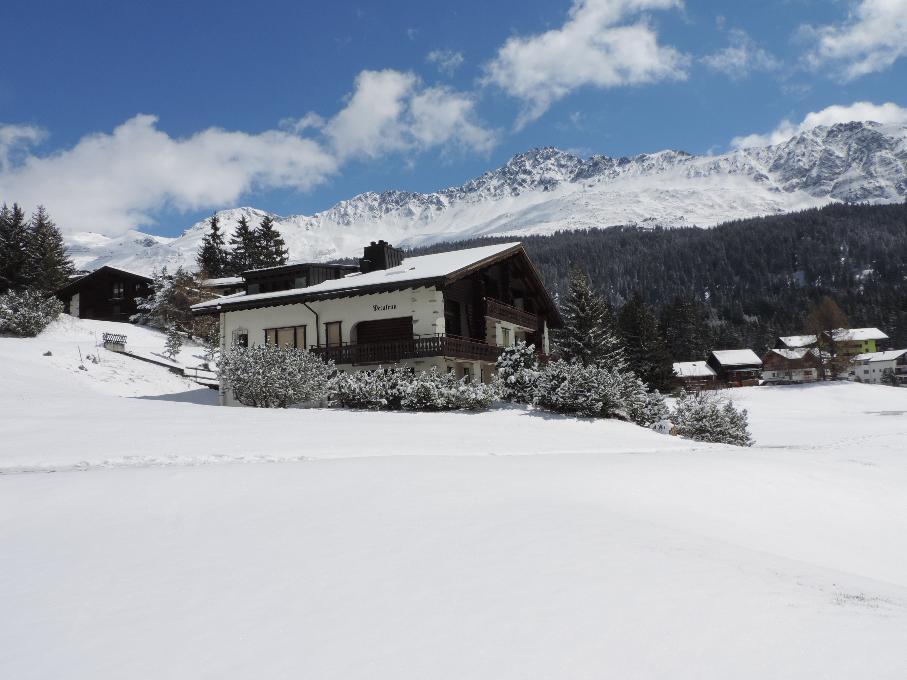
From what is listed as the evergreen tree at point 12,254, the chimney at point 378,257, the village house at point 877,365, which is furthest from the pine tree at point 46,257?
the village house at point 877,365

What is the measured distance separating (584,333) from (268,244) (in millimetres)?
39495

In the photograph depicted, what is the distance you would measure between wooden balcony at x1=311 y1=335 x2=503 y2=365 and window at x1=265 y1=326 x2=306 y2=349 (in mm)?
Result: 2398

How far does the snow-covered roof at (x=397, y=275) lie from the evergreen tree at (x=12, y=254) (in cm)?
2594

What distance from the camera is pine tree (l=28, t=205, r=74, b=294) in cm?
5241

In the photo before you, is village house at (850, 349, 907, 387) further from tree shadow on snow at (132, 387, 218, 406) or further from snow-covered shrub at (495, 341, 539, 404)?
tree shadow on snow at (132, 387, 218, 406)

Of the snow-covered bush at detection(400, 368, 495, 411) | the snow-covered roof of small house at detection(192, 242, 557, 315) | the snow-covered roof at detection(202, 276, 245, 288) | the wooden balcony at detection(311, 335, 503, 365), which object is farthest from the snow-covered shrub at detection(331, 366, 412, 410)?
the snow-covered roof at detection(202, 276, 245, 288)

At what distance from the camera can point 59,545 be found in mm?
6270

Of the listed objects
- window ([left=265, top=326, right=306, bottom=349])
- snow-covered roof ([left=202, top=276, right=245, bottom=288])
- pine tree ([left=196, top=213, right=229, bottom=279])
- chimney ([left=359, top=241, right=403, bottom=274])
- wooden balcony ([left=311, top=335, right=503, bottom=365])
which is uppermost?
pine tree ([left=196, top=213, right=229, bottom=279])

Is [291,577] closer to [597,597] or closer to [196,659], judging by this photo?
[196,659]

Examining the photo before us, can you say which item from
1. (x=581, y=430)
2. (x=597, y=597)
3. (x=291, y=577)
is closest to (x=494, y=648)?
(x=597, y=597)

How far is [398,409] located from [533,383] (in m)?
5.57

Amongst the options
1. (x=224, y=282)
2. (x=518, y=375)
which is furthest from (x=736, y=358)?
(x=518, y=375)

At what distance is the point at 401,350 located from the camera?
29234 millimetres

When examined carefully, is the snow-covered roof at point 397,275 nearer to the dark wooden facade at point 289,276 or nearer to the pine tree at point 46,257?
the dark wooden facade at point 289,276
